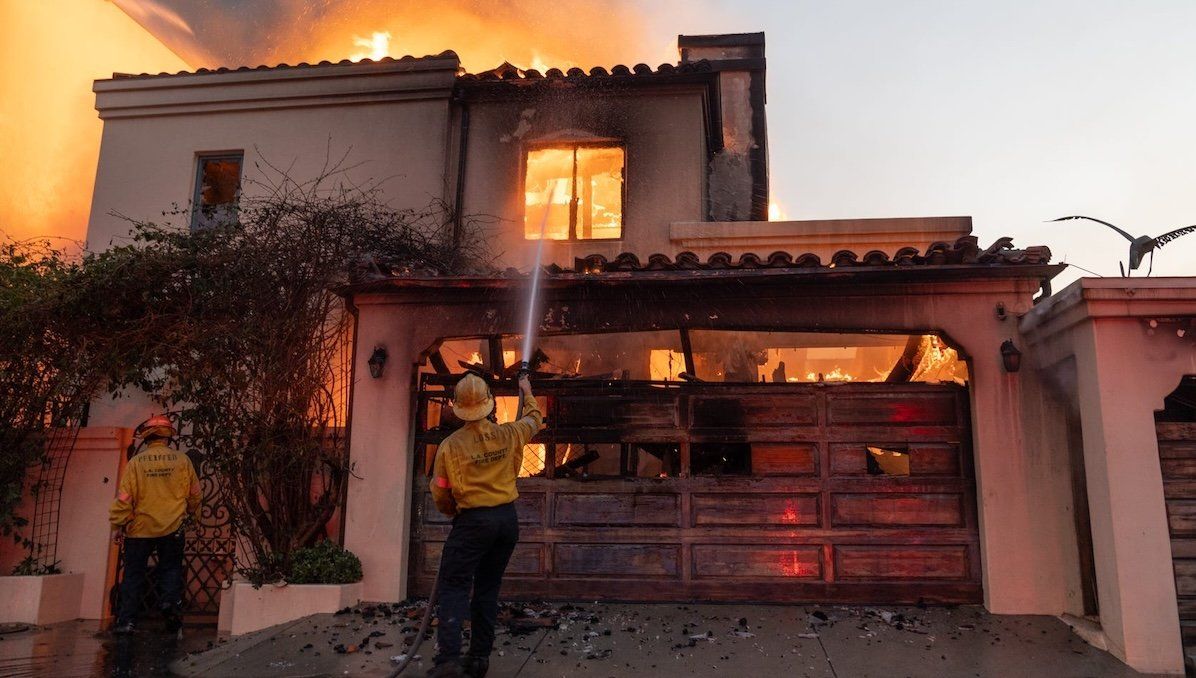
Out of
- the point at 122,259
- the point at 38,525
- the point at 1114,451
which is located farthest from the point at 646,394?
the point at 38,525

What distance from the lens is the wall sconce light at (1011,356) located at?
22.4 ft

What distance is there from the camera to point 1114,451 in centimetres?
573

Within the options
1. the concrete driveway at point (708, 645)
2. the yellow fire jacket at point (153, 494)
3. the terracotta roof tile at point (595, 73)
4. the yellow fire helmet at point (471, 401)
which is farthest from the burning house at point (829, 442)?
the terracotta roof tile at point (595, 73)

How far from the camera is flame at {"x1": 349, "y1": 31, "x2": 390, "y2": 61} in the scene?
560 inches

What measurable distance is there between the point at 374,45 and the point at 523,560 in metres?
11.3

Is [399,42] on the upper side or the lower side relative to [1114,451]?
upper

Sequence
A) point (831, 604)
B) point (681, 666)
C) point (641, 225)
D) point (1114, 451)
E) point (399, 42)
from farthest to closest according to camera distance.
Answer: point (399, 42), point (641, 225), point (831, 604), point (1114, 451), point (681, 666)

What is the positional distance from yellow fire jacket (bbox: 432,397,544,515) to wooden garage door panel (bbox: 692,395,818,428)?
282 cm

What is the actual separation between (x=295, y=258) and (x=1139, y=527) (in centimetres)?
843

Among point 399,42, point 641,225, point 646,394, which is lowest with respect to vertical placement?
point 646,394

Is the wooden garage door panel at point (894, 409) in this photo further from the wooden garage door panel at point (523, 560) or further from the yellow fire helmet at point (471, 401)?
the yellow fire helmet at point (471, 401)

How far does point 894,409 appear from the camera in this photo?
293 inches

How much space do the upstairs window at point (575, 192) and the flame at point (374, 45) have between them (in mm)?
5512

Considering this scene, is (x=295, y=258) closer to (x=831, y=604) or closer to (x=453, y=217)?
(x=453, y=217)
